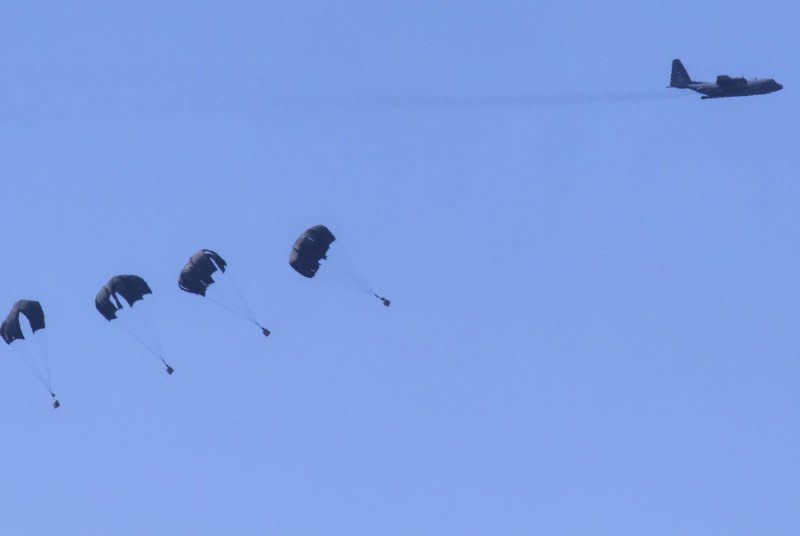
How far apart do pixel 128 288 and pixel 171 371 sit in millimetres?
7242

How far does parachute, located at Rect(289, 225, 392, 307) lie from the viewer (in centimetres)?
6912

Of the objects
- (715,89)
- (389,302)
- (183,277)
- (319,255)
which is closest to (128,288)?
(183,277)

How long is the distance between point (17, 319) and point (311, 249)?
1617cm

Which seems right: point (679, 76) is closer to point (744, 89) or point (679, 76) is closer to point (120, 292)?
point (744, 89)

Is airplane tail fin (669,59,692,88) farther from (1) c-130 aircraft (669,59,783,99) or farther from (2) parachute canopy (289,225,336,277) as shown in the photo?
(2) parachute canopy (289,225,336,277)

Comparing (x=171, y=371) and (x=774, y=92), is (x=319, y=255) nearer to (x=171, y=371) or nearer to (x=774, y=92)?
(x=171, y=371)

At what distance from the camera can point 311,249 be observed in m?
69.3

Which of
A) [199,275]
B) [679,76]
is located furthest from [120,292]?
[679,76]

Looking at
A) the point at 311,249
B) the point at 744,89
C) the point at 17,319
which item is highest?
the point at 744,89

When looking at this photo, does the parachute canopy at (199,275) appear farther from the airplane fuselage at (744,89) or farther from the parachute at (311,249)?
the airplane fuselage at (744,89)

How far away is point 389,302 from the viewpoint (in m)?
64.3

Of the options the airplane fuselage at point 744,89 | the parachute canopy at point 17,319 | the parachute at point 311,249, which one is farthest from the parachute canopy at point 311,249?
the airplane fuselage at point 744,89

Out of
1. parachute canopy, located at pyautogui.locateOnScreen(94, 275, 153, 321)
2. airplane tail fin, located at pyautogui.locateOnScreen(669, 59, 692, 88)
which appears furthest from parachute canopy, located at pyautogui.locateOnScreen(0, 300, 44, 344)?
airplane tail fin, located at pyautogui.locateOnScreen(669, 59, 692, 88)

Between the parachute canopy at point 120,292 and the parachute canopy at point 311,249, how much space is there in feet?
26.4
